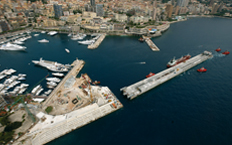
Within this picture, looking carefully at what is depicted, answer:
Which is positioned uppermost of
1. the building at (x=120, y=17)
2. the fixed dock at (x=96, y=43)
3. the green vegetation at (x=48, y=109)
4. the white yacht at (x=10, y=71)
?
the building at (x=120, y=17)

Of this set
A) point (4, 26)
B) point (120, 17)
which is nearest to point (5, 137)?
point (4, 26)

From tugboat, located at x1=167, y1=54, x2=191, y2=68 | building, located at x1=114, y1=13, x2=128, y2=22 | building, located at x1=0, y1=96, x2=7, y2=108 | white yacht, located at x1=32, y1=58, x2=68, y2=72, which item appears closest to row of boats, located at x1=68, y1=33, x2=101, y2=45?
white yacht, located at x1=32, y1=58, x2=68, y2=72

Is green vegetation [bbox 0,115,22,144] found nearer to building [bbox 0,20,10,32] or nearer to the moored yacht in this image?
the moored yacht

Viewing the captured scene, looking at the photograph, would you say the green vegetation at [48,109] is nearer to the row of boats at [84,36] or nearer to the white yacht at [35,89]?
the white yacht at [35,89]

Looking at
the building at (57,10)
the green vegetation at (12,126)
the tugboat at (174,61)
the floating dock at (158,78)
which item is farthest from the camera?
the building at (57,10)

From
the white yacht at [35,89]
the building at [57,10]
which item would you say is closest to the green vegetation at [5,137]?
the white yacht at [35,89]

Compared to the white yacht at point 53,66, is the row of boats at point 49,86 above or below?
below

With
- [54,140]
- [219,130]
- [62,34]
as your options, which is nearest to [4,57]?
[62,34]

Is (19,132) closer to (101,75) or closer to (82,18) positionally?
(101,75)
